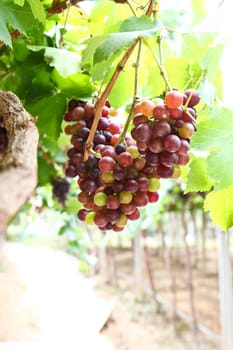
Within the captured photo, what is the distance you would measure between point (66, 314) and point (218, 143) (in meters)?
2.83

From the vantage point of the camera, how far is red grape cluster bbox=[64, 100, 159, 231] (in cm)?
54

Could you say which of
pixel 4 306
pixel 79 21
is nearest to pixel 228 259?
pixel 4 306

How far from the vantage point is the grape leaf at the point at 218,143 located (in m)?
0.50

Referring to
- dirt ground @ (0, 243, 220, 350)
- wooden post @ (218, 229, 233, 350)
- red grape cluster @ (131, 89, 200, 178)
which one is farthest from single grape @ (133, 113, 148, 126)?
wooden post @ (218, 229, 233, 350)

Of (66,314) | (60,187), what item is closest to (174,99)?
(60,187)

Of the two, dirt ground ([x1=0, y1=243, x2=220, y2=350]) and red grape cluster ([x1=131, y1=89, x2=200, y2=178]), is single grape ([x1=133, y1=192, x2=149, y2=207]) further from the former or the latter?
dirt ground ([x1=0, y1=243, x2=220, y2=350])

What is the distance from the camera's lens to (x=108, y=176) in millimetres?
556

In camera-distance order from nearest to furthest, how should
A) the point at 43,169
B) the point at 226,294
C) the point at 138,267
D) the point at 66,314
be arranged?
1. the point at 43,169
2. the point at 226,294
3. the point at 66,314
4. the point at 138,267

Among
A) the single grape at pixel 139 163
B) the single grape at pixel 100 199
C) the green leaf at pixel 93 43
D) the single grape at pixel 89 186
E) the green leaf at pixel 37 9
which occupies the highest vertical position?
the green leaf at pixel 37 9

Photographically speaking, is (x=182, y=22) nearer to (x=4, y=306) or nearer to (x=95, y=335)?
(x=95, y=335)

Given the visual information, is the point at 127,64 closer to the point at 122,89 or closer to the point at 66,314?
the point at 122,89

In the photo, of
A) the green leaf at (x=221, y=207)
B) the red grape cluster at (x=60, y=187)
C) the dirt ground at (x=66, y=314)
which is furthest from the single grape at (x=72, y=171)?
the red grape cluster at (x=60, y=187)

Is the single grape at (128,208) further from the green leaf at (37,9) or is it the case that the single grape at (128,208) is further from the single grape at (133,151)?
the green leaf at (37,9)

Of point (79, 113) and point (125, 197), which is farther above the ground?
point (79, 113)
